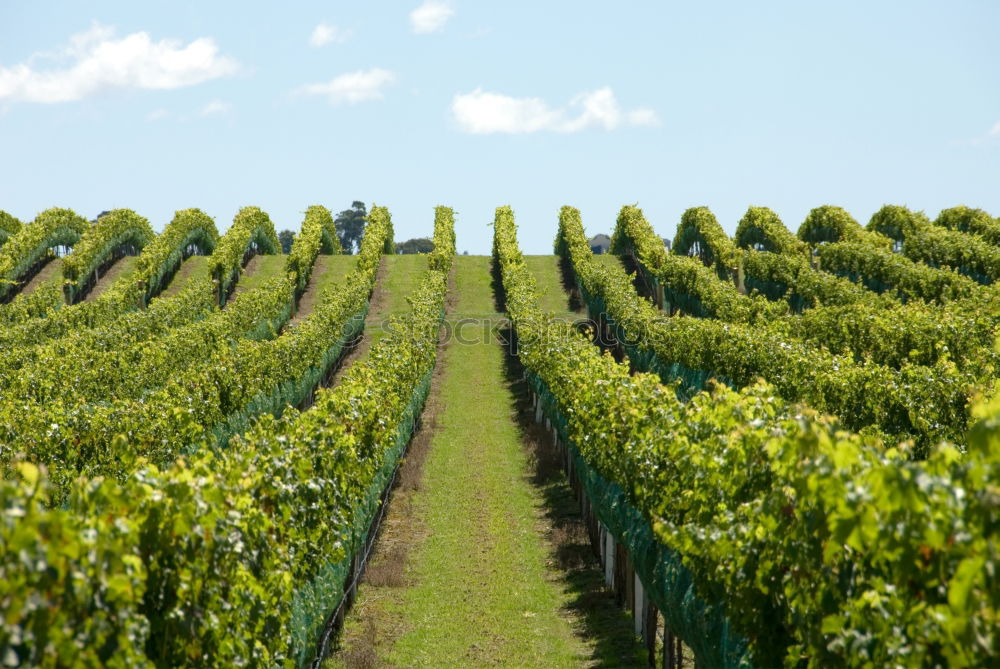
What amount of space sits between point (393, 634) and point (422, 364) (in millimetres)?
16786

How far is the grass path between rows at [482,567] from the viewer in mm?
17688

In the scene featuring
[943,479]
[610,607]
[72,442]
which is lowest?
[610,607]

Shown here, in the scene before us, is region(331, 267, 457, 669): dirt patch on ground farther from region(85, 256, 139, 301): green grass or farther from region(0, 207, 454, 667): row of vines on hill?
region(85, 256, 139, 301): green grass

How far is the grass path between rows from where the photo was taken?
17688 mm

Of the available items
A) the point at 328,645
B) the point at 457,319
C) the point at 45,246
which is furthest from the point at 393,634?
the point at 45,246

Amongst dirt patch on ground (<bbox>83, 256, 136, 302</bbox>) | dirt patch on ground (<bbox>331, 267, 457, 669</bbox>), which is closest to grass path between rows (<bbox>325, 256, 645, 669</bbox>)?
dirt patch on ground (<bbox>331, 267, 457, 669</bbox>)

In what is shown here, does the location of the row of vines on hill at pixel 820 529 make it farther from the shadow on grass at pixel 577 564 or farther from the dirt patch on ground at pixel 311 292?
the dirt patch on ground at pixel 311 292

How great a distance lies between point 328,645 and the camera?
17.7 m

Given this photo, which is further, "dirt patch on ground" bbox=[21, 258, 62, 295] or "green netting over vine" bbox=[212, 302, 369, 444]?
"dirt patch on ground" bbox=[21, 258, 62, 295]

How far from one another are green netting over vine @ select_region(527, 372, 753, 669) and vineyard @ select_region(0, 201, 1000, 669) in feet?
0.27

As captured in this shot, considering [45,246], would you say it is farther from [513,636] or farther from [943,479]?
[943,479]

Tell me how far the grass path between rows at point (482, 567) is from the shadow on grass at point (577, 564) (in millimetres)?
35

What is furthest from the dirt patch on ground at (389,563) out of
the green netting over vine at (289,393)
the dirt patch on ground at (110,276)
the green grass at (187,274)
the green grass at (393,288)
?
the dirt patch on ground at (110,276)

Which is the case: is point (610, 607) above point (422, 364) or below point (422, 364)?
below
